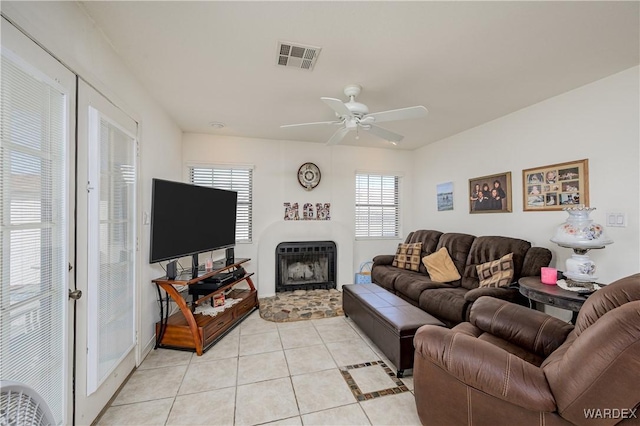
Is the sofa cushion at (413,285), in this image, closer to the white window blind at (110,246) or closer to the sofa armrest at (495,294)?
the sofa armrest at (495,294)

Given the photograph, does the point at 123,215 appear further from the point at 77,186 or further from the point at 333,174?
the point at 333,174

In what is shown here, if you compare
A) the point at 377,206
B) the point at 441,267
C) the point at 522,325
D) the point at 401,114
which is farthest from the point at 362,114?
the point at 377,206

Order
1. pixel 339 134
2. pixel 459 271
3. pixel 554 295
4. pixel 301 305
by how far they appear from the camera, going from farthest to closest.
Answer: pixel 301 305 → pixel 459 271 → pixel 339 134 → pixel 554 295

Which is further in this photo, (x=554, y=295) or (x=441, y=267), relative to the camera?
(x=441, y=267)

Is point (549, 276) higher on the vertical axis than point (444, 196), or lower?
lower

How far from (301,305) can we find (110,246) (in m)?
2.52

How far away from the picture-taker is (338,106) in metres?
2.12

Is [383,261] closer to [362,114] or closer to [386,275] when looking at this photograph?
[386,275]

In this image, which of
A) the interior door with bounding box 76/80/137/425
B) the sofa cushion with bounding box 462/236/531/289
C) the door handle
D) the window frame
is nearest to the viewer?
the door handle

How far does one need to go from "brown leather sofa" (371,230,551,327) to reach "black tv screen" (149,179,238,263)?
7.85 feet

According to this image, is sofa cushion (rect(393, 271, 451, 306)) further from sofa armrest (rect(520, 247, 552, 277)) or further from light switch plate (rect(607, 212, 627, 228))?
light switch plate (rect(607, 212, 627, 228))

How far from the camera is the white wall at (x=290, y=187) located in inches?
165

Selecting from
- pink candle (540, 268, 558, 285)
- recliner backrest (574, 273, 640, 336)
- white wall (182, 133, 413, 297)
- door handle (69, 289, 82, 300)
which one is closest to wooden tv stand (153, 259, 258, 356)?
door handle (69, 289, 82, 300)

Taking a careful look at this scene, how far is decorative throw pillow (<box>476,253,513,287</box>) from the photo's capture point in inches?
106
